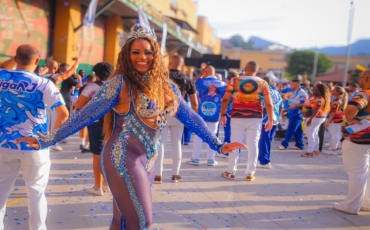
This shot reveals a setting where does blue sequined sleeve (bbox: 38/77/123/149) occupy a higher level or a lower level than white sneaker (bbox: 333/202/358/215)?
higher

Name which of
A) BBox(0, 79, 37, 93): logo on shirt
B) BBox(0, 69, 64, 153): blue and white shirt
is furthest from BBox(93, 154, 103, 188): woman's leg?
BBox(0, 79, 37, 93): logo on shirt

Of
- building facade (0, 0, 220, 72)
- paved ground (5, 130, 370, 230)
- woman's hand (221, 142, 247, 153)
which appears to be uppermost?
building facade (0, 0, 220, 72)

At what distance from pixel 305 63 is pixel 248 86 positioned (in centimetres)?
7651

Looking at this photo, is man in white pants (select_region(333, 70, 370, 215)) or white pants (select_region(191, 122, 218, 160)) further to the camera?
white pants (select_region(191, 122, 218, 160))

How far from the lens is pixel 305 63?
3076 inches

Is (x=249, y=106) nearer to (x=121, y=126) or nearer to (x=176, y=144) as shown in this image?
(x=176, y=144)

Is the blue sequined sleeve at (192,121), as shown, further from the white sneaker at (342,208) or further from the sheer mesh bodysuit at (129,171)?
the white sneaker at (342,208)

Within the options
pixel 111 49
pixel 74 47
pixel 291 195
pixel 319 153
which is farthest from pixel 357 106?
pixel 111 49

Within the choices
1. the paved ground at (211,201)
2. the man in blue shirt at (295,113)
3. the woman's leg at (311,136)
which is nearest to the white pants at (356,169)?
the paved ground at (211,201)

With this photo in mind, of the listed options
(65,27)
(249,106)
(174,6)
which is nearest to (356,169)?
(249,106)

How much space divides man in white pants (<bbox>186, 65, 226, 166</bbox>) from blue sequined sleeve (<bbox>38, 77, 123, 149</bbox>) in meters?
4.80

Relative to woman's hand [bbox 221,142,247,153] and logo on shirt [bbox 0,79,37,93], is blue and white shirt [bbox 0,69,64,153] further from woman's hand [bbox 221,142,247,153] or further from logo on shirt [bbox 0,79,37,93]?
woman's hand [bbox 221,142,247,153]

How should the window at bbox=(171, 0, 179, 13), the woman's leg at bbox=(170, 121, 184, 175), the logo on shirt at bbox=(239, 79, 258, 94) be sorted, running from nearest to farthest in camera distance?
the woman's leg at bbox=(170, 121, 184, 175) → the logo on shirt at bbox=(239, 79, 258, 94) → the window at bbox=(171, 0, 179, 13)

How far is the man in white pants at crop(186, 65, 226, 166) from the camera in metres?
7.43
